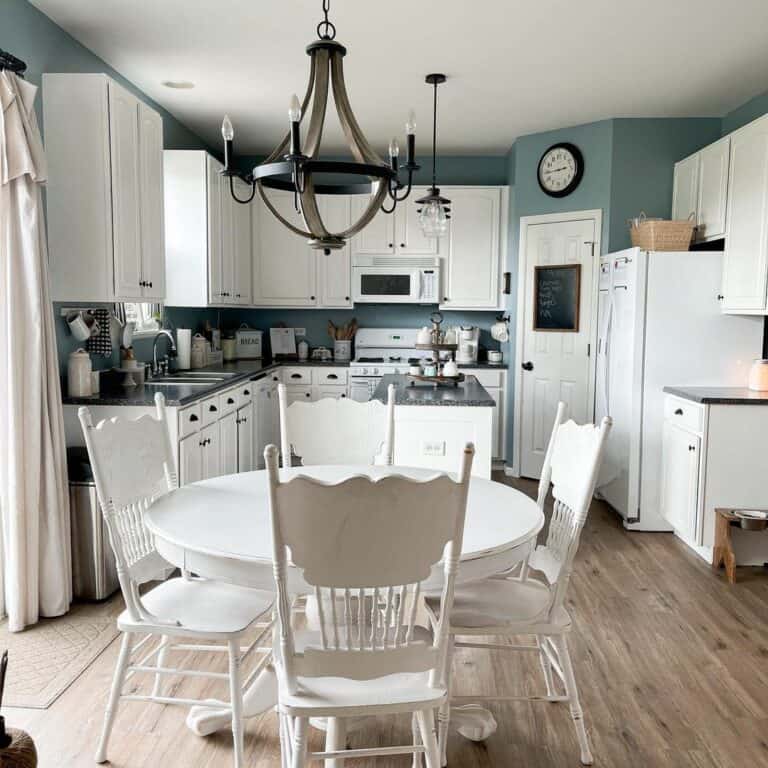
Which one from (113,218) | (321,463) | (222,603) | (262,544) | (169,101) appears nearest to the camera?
(262,544)

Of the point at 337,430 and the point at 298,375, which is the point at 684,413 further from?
the point at 298,375

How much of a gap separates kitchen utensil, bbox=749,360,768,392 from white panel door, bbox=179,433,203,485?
10.2 ft

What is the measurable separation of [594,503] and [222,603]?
363 centimetres

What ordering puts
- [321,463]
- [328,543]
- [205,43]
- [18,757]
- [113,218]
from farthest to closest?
[205,43] < [113,218] < [321,463] < [328,543] < [18,757]

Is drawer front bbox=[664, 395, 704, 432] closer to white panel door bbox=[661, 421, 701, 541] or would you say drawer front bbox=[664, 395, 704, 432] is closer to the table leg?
white panel door bbox=[661, 421, 701, 541]

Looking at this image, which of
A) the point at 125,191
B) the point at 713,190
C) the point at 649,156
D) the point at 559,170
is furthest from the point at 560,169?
the point at 125,191

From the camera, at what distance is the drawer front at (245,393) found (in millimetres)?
4918

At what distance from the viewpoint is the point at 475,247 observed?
6352 millimetres

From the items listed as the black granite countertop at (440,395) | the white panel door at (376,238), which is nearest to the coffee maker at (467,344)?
the white panel door at (376,238)

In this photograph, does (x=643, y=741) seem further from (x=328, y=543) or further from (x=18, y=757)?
(x=18, y=757)

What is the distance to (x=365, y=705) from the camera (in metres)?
1.67

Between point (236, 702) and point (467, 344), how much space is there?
15.0 feet

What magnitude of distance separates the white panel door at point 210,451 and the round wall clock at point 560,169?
314 centimetres

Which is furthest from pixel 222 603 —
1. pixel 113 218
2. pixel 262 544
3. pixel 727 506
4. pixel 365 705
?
pixel 727 506
